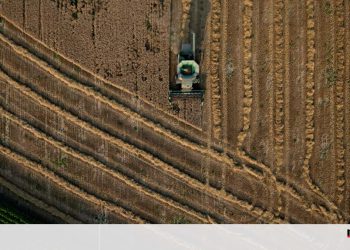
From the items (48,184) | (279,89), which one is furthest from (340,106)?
(48,184)

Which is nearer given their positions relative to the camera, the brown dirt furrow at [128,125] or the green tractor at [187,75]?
the green tractor at [187,75]

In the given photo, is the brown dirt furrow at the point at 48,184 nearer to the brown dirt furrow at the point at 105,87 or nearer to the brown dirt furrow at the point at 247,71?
the brown dirt furrow at the point at 105,87

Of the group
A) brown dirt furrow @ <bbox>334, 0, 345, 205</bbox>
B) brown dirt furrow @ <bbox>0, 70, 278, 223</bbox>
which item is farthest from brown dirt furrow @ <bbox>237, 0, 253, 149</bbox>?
brown dirt furrow @ <bbox>334, 0, 345, 205</bbox>

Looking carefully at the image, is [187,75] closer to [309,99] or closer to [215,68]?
[215,68]

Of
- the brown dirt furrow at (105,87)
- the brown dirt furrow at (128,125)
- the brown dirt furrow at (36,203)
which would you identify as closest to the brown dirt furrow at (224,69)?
the brown dirt furrow at (105,87)

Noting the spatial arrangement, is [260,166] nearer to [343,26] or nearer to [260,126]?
[260,126]

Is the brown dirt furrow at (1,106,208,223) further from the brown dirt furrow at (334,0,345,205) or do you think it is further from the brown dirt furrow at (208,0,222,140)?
the brown dirt furrow at (334,0,345,205)
